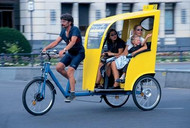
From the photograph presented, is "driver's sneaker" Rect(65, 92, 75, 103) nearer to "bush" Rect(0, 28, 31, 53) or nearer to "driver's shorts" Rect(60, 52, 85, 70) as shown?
"driver's shorts" Rect(60, 52, 85, 70)

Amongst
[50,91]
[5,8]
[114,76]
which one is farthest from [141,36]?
[5,8]

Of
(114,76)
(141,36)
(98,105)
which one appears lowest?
(98,105)

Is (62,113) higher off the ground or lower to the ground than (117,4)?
lower

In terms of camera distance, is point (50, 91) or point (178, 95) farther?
point (178, 95)

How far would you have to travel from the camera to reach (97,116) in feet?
A: 30.5

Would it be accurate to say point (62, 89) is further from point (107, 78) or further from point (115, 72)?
point (115, 72)

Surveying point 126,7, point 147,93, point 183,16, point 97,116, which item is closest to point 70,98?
point 97,116

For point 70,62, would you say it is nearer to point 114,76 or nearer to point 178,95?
point 114,76

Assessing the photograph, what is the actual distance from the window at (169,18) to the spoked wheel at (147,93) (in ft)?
89.8

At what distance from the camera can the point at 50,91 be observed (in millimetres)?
9383

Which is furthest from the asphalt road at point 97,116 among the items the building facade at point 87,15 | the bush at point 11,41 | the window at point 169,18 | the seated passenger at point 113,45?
the window at point 169,18

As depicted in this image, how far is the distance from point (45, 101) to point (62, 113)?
42cm

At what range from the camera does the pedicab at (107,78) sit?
9.24m

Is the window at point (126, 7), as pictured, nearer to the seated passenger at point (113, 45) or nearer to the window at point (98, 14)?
the window at point (98, 14)
